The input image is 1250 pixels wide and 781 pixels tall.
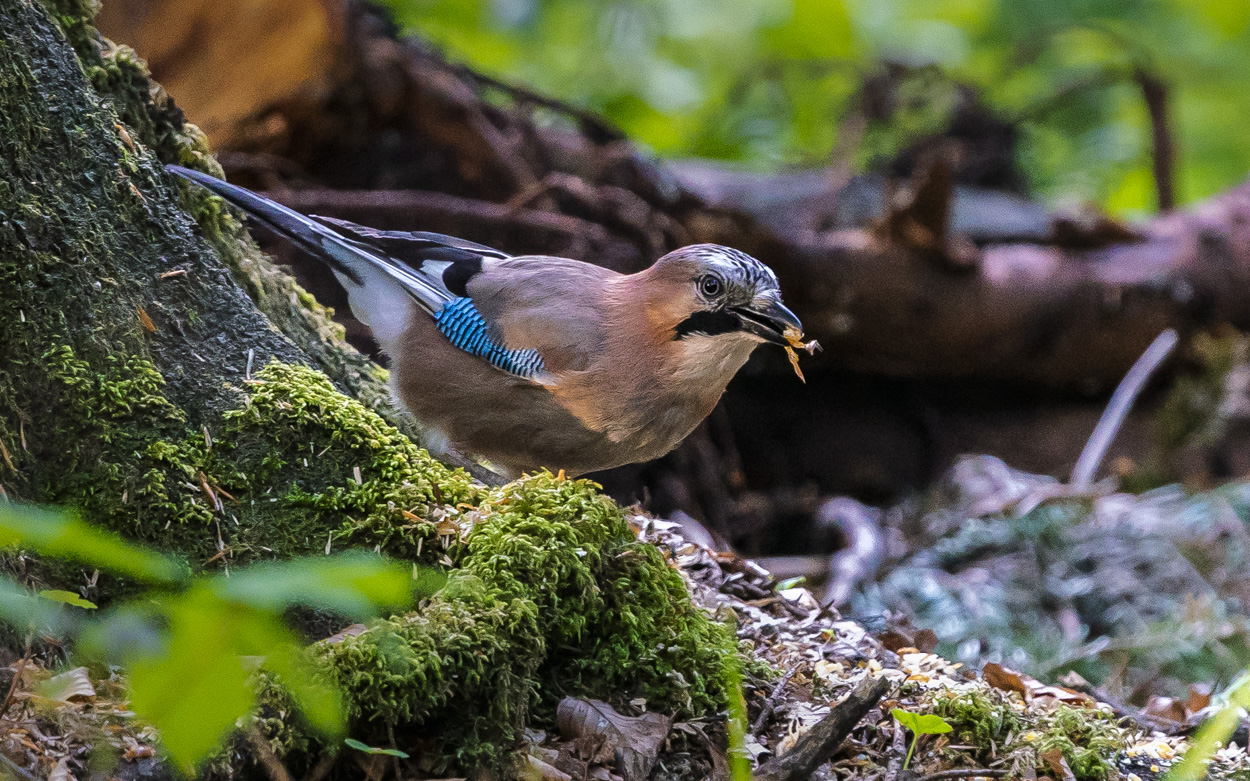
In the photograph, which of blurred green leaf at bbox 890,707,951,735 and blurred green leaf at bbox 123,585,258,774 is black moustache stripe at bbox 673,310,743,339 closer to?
blurred green leaf at bbox 890,707,951,735

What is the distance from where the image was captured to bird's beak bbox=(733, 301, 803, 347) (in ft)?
10.9

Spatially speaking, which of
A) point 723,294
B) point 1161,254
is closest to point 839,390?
point 1161,254

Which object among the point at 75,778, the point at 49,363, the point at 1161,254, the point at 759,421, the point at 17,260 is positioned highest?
the point at 17,260

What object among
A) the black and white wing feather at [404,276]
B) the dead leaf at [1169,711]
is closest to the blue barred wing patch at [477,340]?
the black and white wing feather at [404,276]

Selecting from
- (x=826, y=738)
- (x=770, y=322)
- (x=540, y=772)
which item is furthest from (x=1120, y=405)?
(x=540, y=772)

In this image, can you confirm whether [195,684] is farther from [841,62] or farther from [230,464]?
[841,62]

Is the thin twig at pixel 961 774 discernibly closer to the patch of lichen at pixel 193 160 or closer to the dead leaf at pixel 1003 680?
the dead leaf at pixel 1003 680

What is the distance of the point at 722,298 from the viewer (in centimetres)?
344

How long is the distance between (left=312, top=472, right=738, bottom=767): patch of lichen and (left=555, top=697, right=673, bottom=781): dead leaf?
8 centimetres

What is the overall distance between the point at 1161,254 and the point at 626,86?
5.58m

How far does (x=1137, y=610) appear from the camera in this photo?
5.83 m

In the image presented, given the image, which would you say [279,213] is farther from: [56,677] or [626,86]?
[626,86]

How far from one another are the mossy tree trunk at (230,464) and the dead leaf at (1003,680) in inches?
38.1

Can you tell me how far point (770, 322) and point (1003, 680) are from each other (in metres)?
1.35
